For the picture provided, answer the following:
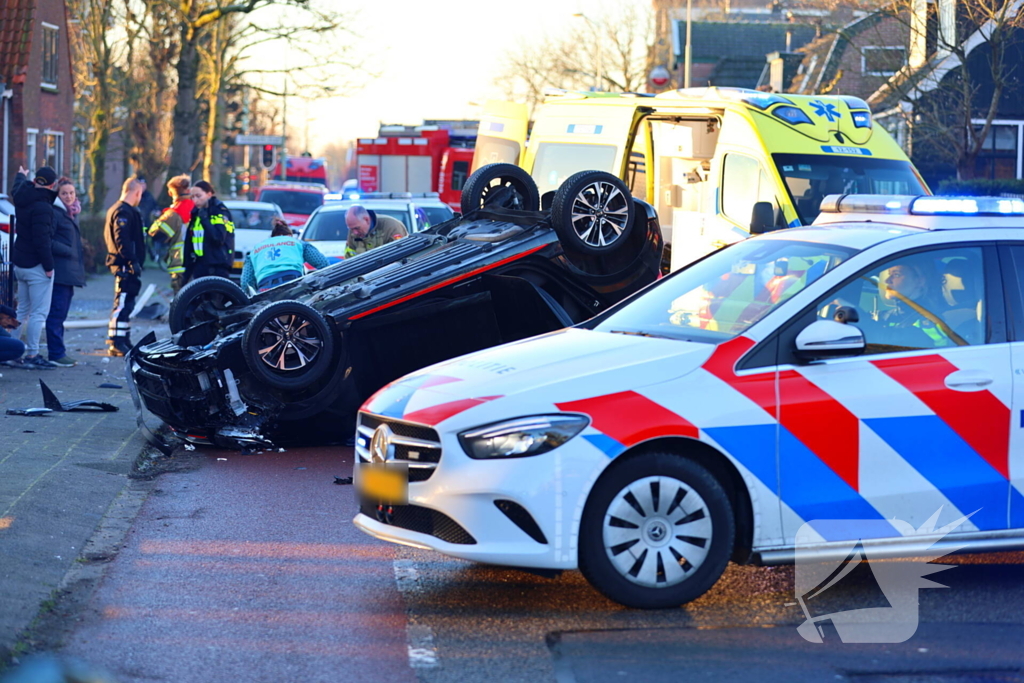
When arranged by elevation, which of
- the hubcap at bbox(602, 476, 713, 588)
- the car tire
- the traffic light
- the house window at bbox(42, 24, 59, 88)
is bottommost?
the hubcap at bbox(602, 476, 713, 588)

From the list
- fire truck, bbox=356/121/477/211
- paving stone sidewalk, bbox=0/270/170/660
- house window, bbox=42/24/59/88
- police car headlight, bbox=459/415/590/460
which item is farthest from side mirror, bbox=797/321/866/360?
house window, bbox=42/24/59/88

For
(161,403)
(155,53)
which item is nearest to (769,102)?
(161,403)

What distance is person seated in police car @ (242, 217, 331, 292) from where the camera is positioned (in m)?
11.4

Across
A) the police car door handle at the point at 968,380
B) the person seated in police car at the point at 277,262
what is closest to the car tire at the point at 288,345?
the person seated in police car at the point at 277,262

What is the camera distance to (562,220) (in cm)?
904

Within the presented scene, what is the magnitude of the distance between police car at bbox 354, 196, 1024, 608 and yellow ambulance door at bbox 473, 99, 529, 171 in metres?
13.3

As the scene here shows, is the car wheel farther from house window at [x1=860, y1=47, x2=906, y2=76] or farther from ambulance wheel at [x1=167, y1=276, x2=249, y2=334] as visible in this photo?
house window at [x1=860, y1=47, x2=906, y2=76]

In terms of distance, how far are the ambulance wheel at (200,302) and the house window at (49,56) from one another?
2678 centimetres

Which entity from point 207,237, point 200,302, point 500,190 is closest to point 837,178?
point 500,190

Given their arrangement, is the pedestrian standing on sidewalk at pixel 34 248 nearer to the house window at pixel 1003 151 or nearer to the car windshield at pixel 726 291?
the car windshield at pixel 726 291

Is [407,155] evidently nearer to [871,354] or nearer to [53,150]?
[53,150]

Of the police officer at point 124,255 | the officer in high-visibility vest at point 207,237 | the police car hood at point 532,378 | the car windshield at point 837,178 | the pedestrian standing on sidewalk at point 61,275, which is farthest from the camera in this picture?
the police officer at point 124,255

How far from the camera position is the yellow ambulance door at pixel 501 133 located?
1905cm

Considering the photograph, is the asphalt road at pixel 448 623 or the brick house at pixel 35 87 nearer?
the asphalt road at pixel 448 623
